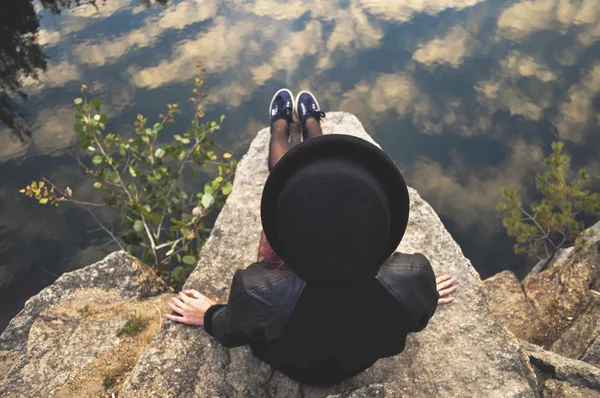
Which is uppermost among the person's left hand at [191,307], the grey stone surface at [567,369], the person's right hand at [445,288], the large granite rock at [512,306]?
the person's left hand at [191,307]

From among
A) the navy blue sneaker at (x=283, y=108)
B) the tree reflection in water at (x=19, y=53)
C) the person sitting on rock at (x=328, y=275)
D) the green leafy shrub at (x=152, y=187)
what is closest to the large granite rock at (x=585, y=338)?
the person sitting on rock at (x=328, y=275)

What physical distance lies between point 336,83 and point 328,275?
272 inches

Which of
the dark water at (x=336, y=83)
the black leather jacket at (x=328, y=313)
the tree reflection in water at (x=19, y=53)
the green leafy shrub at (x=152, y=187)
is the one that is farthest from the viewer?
the tree reflection in water at (x=19, y=53)

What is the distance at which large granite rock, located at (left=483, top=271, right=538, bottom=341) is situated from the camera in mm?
3799

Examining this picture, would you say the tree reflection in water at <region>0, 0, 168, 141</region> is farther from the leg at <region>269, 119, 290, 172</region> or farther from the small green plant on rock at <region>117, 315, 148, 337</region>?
the small green plant on rock at <region>117, 315, 148, 337</region>

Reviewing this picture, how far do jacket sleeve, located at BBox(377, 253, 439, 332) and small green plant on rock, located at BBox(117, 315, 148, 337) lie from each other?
2034 millimetres

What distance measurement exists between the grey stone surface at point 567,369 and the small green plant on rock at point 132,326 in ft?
8.91

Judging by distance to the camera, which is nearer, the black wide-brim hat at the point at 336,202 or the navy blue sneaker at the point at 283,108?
the black wide-brim hat at the point at 336,202

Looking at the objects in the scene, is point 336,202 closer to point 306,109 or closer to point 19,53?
point 306,109

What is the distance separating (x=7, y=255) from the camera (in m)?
5.70

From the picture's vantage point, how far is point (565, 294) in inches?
145

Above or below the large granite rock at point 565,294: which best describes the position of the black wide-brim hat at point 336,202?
above

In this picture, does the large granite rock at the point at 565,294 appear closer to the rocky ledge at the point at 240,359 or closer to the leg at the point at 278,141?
the rocky ledge at the point at 240,359

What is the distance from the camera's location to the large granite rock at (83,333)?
282 cm
